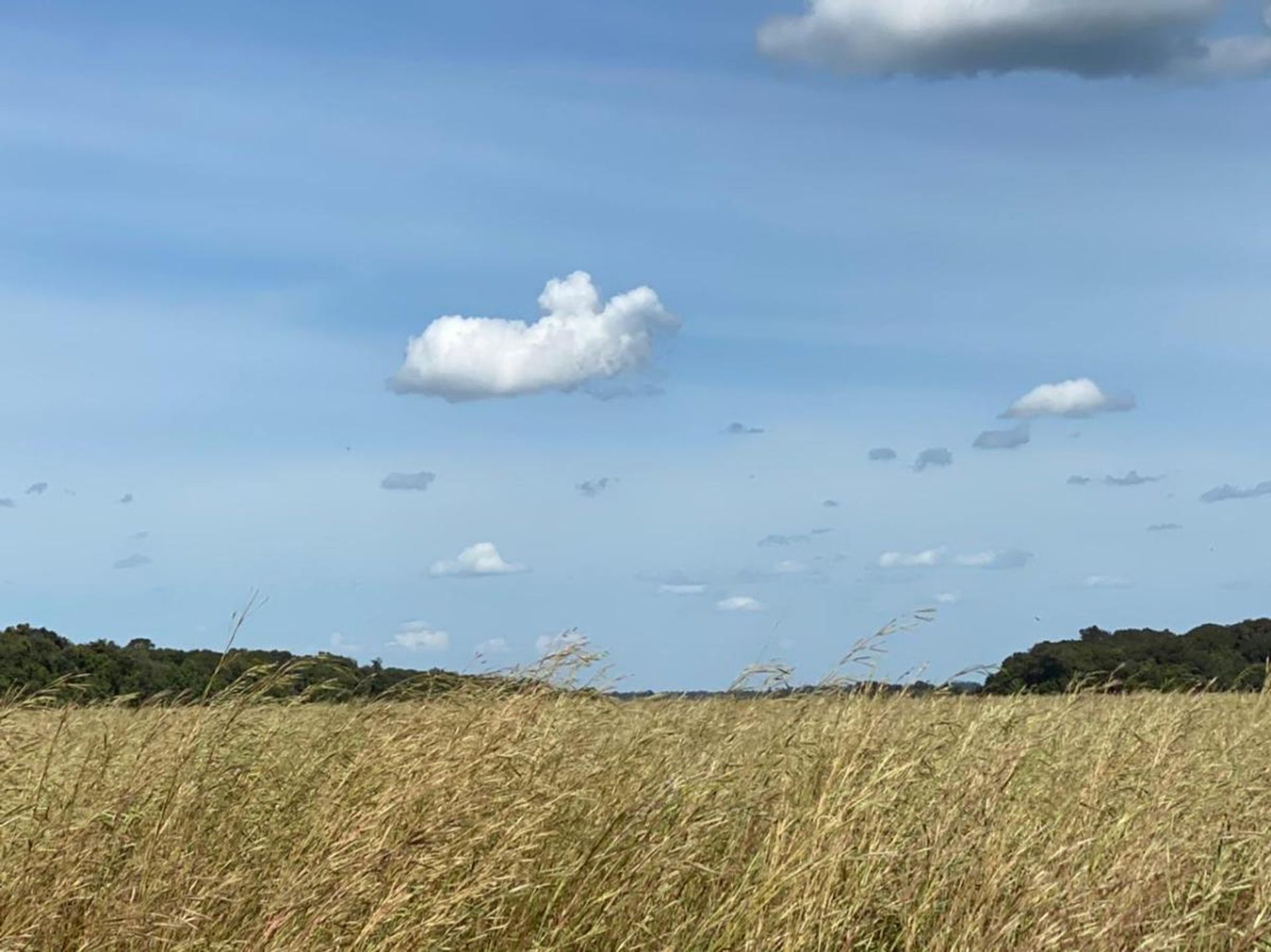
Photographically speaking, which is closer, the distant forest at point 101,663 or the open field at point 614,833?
the open field at point 614,833

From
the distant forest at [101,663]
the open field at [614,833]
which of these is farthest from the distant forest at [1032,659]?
the open field at [614,833]

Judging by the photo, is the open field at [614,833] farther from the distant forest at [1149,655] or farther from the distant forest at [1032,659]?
the distant forest at [1149,655]

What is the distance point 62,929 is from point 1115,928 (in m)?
3.73

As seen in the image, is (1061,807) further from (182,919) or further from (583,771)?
(182,919)

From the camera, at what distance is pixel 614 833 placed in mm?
5418

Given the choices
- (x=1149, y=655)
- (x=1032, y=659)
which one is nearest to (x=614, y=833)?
(x=1032, y=659)

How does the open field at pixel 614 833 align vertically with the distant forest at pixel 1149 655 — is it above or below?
below

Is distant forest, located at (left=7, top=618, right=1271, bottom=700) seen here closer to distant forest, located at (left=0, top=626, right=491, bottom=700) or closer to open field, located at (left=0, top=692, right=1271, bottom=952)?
distant forest, located at (left=0, top=626, right=491, bottom=700)

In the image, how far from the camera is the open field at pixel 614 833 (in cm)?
466

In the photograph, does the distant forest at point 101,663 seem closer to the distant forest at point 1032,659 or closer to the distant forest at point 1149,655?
the distant forest at point 1032,659

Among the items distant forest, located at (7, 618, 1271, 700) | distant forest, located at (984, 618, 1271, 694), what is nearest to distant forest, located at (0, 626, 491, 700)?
distant forest, located at (7, 618, 1271, 700)

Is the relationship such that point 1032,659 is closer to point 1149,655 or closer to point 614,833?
point 1149,655

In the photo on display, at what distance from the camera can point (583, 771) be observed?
252 inches

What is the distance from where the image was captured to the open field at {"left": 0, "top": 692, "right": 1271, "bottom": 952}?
183 inches
